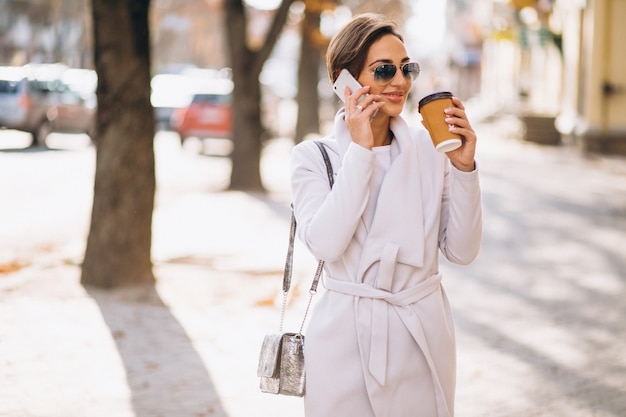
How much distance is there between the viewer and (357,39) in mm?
3012

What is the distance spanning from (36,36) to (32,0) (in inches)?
128

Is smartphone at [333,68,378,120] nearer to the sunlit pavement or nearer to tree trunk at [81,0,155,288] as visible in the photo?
the sunlit pavement

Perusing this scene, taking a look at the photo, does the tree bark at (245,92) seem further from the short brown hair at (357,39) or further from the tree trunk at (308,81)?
the short brown hair at (357,39)

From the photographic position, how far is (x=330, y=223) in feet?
9.34

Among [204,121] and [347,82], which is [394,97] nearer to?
[347,82]

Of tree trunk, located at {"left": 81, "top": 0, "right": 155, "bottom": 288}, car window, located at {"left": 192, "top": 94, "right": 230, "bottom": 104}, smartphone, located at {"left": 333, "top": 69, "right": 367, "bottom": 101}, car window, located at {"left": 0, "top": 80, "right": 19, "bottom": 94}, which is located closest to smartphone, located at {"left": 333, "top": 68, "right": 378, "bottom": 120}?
smartphone, located at {"left": 333, "top": 69, "right": 367, "bottom": 101}

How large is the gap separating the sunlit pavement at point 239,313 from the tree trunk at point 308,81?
33.3ft

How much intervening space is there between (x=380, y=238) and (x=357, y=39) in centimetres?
61

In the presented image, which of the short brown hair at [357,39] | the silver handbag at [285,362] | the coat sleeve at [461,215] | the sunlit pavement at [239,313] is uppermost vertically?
the short brown hair at [357,39]

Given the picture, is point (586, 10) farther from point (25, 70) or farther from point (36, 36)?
point (36, 36)

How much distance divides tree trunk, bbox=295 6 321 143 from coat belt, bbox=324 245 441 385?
20.9 meters

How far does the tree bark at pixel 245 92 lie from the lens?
638 inches

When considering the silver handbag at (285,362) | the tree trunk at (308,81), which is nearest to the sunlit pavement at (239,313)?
the silver handbag at (285,362)

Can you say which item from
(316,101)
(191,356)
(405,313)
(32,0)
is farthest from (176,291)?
(32,0)
